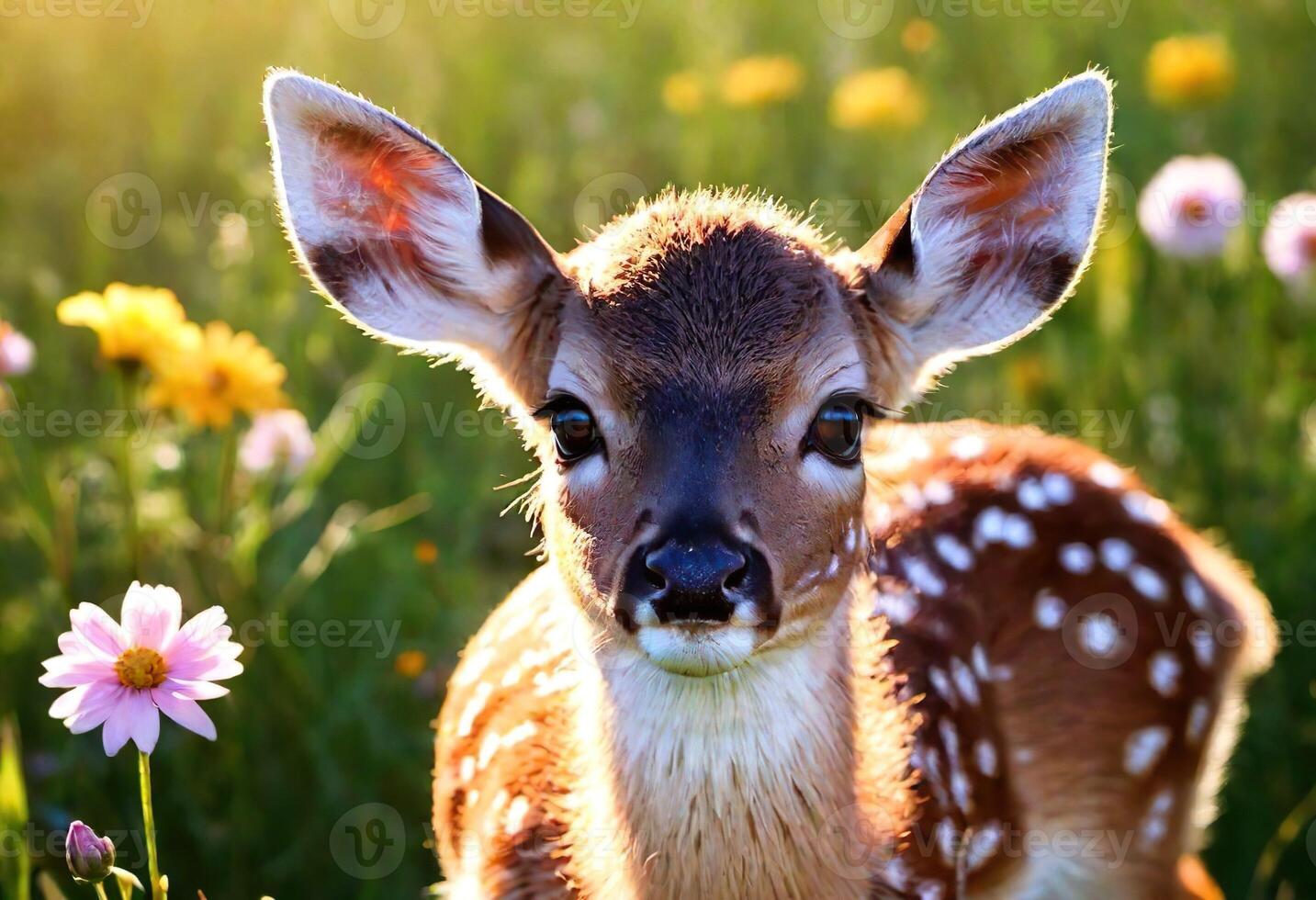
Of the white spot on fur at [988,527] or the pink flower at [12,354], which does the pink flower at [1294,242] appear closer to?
the white spot on fur at [988,527]

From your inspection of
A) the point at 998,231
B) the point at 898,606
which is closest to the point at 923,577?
the point at 898,606

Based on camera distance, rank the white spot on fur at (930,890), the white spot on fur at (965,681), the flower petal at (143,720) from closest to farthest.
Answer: the flower petal at (143,720), the white spot on fur at (930,890), the white spot on fur at (965,681)

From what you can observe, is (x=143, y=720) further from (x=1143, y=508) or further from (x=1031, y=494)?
(x=1143, y=508)

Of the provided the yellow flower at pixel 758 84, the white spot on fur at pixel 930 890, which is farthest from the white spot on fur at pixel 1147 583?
the yellow flower at pixel 758 84

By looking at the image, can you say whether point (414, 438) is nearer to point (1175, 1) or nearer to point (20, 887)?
point (20, 887)

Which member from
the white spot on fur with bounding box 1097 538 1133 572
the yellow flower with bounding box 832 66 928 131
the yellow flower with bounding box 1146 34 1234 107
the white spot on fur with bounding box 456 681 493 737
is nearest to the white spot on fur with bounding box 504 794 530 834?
the white spot on fur with bounding box 456 681 493 737

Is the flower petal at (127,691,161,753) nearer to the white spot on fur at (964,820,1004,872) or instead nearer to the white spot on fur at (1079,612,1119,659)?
the white spot on fur at (964,820,1004,872)

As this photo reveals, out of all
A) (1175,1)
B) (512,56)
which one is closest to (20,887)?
(512,56)
